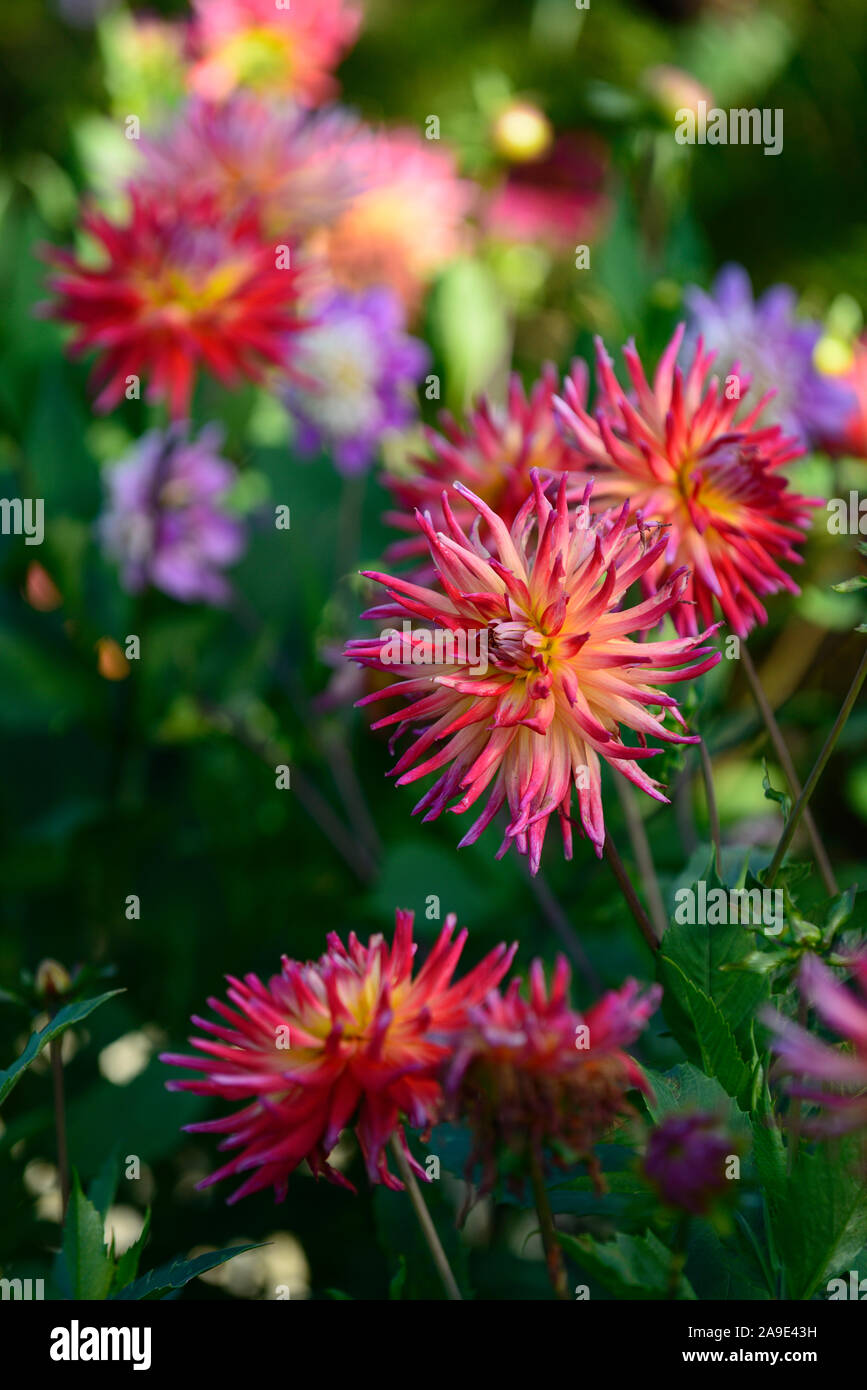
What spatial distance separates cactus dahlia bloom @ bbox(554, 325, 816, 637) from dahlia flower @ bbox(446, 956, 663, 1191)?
0.16m

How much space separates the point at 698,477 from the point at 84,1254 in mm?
326

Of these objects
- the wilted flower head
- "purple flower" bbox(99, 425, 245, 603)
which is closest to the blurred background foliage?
"purple flower" bbox(99, 425, 245, 603)

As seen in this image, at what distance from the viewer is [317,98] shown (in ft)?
3.82

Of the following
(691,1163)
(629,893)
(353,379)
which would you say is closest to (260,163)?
(353,379)

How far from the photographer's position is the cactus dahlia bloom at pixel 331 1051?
1.20 ft

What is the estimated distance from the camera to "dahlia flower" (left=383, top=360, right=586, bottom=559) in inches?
20.8

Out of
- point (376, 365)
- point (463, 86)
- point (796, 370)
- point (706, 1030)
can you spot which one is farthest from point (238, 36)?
point (706, 1030)

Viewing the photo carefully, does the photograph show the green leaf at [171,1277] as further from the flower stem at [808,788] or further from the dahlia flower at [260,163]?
the dahlia flower at [260,163]

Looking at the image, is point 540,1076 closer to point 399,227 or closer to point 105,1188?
point 105,1188

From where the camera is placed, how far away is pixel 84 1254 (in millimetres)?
407

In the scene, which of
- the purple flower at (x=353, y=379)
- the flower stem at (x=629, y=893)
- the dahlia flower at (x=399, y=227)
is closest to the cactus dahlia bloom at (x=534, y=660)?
the flower stem at (x=629, y=893)

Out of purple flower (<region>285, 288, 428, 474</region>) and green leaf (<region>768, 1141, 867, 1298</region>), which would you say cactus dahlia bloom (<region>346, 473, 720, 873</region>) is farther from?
purple flower (<region>285, 288, 428, 474</region>)

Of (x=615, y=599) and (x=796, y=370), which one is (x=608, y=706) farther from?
(x=796, y=370)

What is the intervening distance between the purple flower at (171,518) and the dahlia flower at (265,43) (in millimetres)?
337
